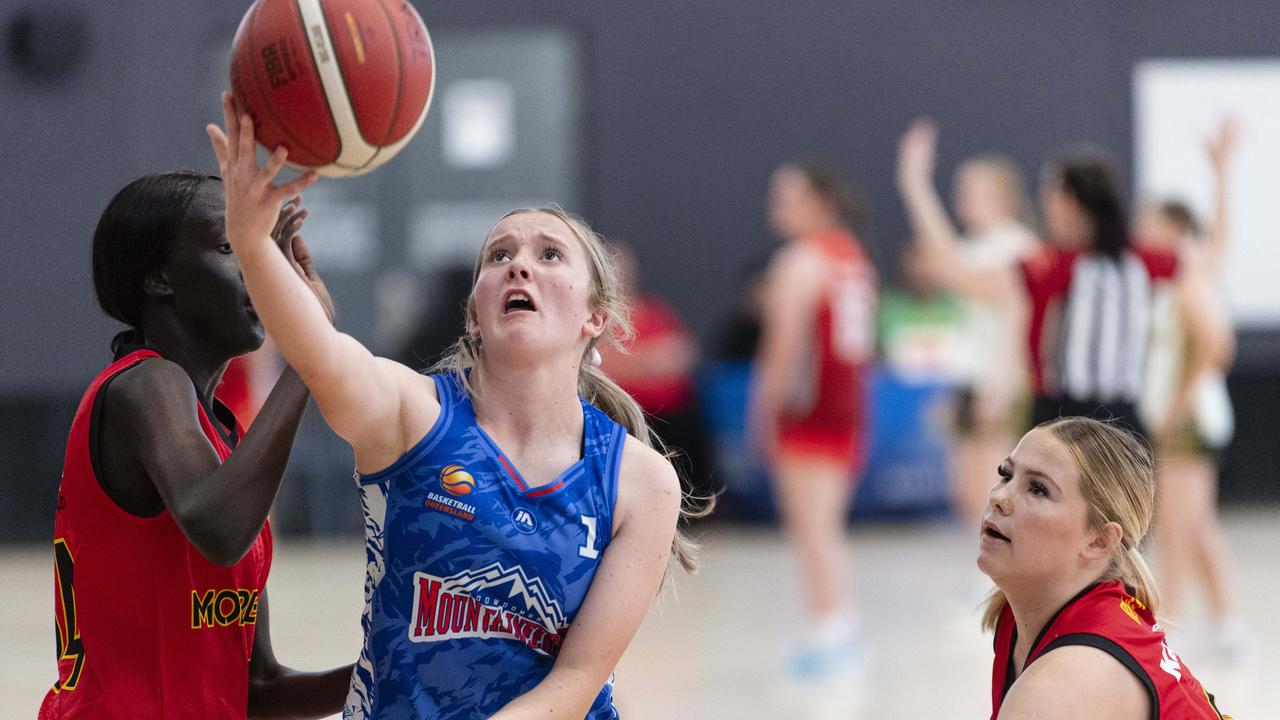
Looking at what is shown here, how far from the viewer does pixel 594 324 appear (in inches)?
83.2

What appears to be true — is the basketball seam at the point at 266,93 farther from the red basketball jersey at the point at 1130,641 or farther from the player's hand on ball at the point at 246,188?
the red basketball jersey at the point at 1130,641

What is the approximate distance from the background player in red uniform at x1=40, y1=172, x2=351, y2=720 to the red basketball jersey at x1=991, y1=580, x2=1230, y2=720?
1.09m

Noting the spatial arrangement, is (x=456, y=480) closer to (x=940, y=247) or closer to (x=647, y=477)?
(x=647, y=477)

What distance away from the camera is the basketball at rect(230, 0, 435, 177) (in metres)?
1.84

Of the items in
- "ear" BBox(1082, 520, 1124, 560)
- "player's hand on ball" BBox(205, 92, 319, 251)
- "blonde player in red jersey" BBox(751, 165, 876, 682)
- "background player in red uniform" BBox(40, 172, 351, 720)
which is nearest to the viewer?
"player's hand on ball" BBox(205, 92, 319, 251)

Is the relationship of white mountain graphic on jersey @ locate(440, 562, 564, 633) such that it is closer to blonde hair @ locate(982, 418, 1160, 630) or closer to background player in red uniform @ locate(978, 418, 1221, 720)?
background player in red uniform @ locate(978, 418, 1221, 720)

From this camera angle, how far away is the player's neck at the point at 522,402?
1.99m

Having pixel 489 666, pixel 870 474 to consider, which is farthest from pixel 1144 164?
pixel 489 666

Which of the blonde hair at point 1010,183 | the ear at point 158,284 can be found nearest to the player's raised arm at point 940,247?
the blonde hair at point 1010,183

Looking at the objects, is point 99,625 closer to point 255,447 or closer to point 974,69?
point 255,447

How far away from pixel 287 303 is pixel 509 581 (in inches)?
18.7

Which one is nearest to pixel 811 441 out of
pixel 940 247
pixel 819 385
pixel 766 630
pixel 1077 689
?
pixel 819 385

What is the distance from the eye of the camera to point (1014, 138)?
9.88m

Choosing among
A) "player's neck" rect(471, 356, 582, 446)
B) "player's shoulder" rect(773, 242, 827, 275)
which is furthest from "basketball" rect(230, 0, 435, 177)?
"player's shoulder" rect(773, 242, 827, 275)
